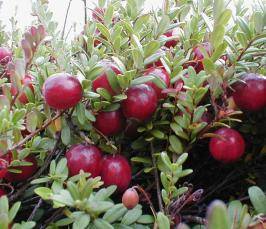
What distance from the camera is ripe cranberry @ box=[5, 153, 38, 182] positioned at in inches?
31.5

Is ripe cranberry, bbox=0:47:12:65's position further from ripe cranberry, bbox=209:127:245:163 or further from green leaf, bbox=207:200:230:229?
green leaf, bbox=207:200:230:229

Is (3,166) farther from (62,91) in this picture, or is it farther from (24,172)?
(62,91)

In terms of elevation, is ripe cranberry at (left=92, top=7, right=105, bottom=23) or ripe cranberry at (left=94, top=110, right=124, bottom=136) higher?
ripe cranberry at (left=92, top=7, right=105, bottom=23)

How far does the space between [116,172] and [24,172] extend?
7.6 inches

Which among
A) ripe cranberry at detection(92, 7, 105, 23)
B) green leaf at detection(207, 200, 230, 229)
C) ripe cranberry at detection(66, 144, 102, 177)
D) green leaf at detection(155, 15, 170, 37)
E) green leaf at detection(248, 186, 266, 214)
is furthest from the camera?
ripe cranberry at detection(92, 7, 105, 23)

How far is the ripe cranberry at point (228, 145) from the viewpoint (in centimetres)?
78

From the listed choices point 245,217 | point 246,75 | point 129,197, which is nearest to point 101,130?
point 129,197

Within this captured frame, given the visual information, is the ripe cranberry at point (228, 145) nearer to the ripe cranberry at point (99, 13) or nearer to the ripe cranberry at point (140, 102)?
the ripe cranberry at point (140, 102)

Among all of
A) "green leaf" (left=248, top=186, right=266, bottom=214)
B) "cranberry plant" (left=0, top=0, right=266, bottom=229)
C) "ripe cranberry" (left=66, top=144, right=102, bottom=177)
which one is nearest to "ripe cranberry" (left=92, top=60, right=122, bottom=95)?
"cranberry plant" (left=0, top=0, right=266, bottom=229)

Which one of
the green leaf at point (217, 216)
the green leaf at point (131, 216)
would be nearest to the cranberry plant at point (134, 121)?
the green leaf at point (131, 216)

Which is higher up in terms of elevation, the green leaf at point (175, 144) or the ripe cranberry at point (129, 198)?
the green leaf at point (175, 144)

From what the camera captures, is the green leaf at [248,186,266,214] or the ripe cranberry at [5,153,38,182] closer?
the green leaf at [248,186,266,214]

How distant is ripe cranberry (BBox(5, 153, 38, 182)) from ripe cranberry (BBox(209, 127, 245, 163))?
1.19 feet

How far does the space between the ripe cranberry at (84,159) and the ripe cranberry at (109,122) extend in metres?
0.04
